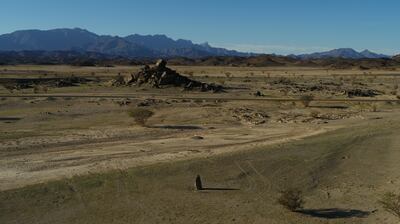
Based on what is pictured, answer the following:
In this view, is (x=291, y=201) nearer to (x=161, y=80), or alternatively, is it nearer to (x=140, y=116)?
(x=140, y=116)

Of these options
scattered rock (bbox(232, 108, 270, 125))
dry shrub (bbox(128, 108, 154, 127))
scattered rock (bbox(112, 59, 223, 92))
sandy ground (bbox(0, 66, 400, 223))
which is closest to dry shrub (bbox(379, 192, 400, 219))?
sandy ground (bbox(0, 66, 400, 223))

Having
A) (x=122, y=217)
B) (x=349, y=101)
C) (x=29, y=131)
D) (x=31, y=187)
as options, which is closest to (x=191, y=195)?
(x=122, y=217)

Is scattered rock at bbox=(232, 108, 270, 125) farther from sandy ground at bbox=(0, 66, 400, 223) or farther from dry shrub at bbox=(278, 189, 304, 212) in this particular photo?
dry shrub at bbox=(278, 189, 304, 212)

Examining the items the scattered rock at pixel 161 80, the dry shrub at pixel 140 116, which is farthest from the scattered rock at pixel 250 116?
the scattered rock at pixel 161 80

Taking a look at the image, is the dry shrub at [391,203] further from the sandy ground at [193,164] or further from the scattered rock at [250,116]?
the scattered rock at [250,116]

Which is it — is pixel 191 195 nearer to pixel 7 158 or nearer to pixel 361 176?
pixel 361 176

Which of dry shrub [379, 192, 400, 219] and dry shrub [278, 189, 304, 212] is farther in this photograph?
dry shrub [278, 189, 304, 212]

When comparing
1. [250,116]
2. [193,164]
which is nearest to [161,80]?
[250,116]

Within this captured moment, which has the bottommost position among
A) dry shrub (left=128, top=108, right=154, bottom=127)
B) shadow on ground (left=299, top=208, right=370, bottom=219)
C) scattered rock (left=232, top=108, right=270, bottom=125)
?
scattered rock (left=232, top=108, right=270, bottom=125)
